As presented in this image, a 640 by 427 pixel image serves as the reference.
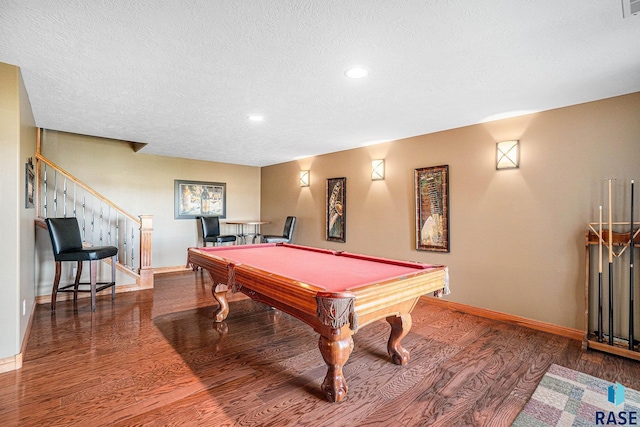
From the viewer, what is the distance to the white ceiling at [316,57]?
1.71m

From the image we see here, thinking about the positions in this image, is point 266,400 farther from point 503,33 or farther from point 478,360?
point 503,33

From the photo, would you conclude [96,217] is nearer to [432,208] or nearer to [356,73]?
[356,73]

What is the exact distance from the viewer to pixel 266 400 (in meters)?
1.99

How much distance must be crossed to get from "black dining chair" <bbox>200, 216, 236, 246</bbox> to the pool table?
10.4 ft

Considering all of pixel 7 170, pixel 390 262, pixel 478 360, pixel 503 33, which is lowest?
pixel 478 360

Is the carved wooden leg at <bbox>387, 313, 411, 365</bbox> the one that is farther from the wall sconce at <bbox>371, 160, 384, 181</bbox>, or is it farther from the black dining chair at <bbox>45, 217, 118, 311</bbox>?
the black dining chair at <bbox>45, 217, 118, 311</bbox>

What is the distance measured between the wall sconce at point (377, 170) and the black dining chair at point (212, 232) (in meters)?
3.17

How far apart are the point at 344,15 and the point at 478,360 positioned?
2.77m

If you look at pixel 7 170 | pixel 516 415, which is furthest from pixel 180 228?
pixel 516 415

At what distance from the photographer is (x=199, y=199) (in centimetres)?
678

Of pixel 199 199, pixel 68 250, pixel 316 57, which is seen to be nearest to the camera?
pixel 316 57

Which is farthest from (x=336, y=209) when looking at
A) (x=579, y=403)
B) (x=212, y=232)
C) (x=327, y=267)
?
(x=579, y=403)

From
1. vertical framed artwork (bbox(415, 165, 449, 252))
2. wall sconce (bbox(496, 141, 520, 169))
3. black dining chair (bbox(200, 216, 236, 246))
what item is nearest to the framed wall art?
black dining chair (bbox(200, 216, 236, 246))

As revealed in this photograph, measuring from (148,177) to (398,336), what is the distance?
5.72 metres
